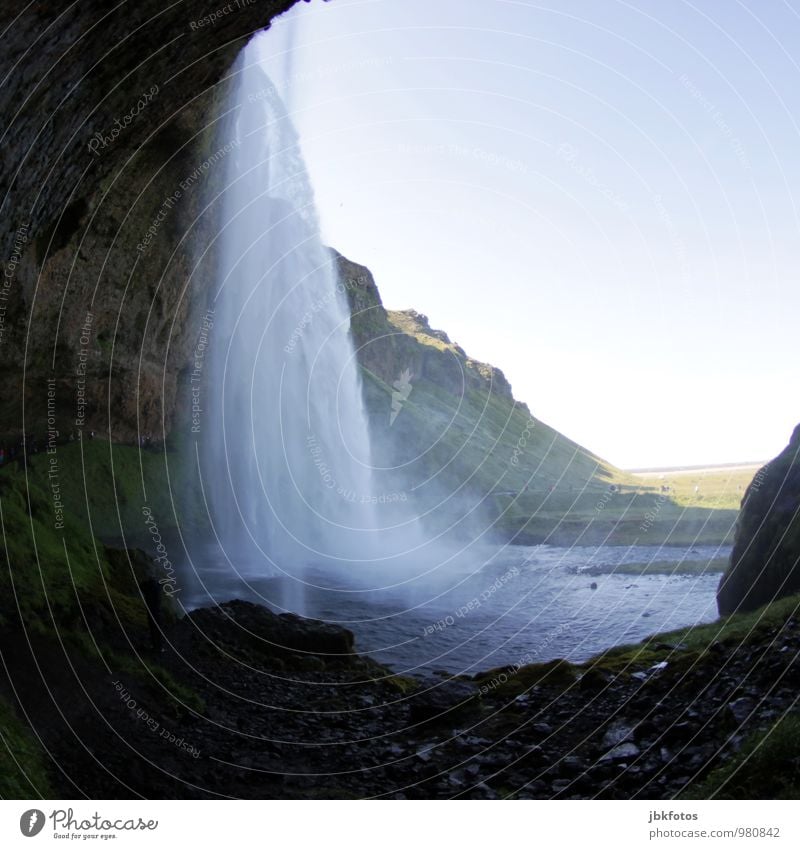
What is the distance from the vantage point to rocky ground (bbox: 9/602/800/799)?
26.3 ft

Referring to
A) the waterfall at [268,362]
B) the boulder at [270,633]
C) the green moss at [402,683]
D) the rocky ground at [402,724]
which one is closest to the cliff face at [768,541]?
the rocky ground at [402,724]

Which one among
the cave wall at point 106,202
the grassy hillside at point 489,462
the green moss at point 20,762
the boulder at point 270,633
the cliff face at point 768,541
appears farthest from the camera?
the grassy hillside at point 489,462

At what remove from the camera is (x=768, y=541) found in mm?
16453

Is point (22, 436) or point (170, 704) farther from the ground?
point (22, 436)

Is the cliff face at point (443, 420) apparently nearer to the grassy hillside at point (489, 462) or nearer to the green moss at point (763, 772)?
the grassy hillside at point (489, 462)

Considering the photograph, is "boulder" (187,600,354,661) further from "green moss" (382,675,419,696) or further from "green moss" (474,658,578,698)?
"green moss" (474,658,578,698)

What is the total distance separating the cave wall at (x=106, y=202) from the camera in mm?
10180

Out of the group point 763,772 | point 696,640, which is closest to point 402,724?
point 763,772

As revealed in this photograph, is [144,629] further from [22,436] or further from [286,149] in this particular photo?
[286,149]

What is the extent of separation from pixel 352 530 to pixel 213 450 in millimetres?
18300

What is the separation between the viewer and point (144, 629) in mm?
13336

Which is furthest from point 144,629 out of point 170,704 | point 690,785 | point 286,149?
point 286,149

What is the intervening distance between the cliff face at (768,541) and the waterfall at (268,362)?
18.7m

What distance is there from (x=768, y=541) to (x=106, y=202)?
2358cm
